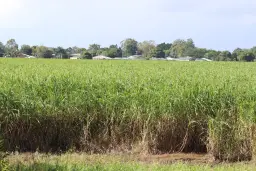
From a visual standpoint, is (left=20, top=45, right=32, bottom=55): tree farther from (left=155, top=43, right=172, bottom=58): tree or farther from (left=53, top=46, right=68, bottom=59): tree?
(left=155, top=43, right=172, bottom=58): tree

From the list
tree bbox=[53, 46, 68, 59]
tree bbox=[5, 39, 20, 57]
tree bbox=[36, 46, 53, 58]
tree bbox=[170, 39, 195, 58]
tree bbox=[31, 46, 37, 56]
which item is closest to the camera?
tree bbox=[53, 46, 68, 59]

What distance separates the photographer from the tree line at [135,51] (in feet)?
223

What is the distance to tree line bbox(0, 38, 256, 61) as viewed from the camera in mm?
68000

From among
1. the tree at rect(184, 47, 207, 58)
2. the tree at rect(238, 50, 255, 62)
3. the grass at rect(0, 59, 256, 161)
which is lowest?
the grass at rect(0, 59, 256, 161)

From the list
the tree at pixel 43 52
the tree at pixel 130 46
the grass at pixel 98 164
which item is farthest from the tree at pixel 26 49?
the grass at pixel 98 164

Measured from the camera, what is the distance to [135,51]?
99.7m

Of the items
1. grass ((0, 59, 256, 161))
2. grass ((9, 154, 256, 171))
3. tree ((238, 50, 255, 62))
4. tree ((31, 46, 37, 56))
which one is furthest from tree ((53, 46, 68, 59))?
grass ((9, 154, 256, 171))

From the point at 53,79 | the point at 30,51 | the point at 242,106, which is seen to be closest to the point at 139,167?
the point at 242,106

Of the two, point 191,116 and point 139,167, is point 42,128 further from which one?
point 191,116

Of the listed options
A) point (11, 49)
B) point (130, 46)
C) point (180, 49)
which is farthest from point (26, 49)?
point (180, 49)

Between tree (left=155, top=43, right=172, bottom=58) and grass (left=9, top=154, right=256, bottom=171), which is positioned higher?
tree (left=155, top=43, right=172, bottom=58)

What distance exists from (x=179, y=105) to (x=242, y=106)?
124 centimetres

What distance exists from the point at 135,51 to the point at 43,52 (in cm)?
3526

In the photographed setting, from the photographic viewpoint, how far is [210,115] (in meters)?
7.63
